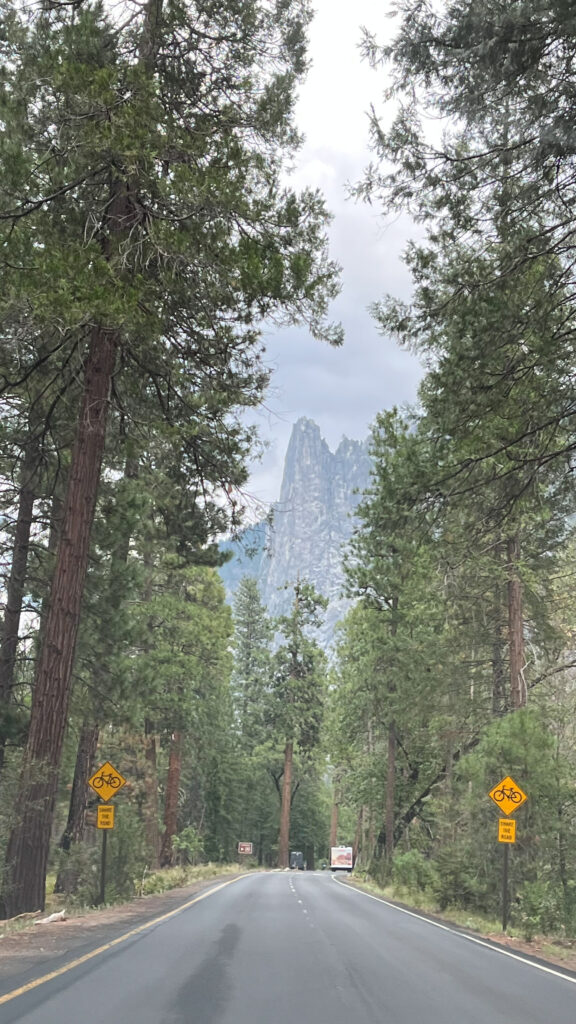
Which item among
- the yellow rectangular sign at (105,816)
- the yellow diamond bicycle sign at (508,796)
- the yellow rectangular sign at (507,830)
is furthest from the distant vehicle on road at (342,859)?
the yellow rectangular sign at (105,816)

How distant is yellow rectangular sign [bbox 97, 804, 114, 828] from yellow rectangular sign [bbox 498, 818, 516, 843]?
26.3 feet

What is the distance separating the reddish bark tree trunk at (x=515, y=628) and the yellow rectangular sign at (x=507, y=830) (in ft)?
12.7

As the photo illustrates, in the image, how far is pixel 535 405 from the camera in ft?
36.0

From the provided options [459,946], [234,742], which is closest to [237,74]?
[459,946]

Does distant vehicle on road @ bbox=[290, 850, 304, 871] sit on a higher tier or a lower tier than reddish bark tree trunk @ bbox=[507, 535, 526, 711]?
lower

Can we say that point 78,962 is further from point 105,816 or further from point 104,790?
point 105,816

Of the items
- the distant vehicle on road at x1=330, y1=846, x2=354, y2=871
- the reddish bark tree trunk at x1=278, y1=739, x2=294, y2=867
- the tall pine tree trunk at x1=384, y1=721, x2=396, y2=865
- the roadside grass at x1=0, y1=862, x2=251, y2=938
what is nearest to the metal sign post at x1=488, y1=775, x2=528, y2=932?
the roadside grass at x1=0, y1=862, x2=251, y2=938

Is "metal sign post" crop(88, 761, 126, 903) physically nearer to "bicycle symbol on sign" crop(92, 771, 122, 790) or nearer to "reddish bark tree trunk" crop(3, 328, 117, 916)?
"bicycle symbol on sign" crop(92, 771, 122, 790)

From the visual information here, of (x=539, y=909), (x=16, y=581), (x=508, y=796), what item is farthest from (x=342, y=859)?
(x=16, y=581)

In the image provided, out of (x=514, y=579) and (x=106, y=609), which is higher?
(x=514, y=579)

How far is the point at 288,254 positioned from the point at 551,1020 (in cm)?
991

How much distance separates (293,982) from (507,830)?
10.2m

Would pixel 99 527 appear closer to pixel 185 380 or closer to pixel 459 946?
pixel 185 380

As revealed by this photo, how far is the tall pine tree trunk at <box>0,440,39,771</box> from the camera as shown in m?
16.1
